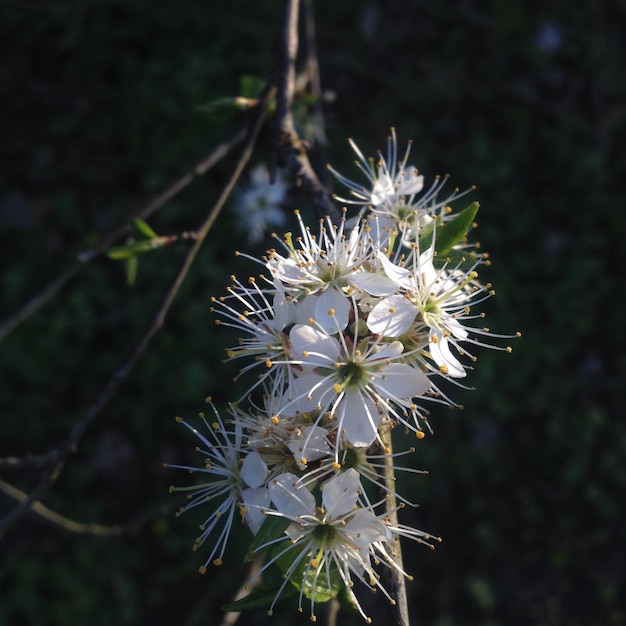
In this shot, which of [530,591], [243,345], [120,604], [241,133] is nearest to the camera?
[243,345]

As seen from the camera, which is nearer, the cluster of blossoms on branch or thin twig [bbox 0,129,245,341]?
the cluster of blossoms on branch

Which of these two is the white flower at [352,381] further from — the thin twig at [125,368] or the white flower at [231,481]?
the thin twig at [125,368]

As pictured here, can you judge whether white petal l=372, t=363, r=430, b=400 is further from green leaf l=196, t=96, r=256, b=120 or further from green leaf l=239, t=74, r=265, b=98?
green leaf l=239, t=74, r=265, b=98

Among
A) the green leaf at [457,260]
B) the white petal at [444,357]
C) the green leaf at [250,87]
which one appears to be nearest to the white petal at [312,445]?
the white petal at [444,357]

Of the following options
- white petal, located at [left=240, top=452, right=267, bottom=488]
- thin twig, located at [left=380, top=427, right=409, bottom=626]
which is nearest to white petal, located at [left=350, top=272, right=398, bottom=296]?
thin twig, located at [left=380, top=427, right=409, bottom=626]

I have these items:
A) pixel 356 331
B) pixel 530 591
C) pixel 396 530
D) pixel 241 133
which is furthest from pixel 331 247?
pixel 530 591

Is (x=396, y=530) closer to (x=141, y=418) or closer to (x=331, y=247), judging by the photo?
(x=331, y=247)

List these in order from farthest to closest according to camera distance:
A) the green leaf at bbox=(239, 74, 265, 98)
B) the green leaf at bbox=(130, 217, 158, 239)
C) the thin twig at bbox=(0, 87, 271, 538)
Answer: the green leaf at bbox=(239, 74, 265, 98) → the green leaf at bbox=(130, 217, 158, 239) → the thin twig at bbox=(0, 87, 271, 538)
